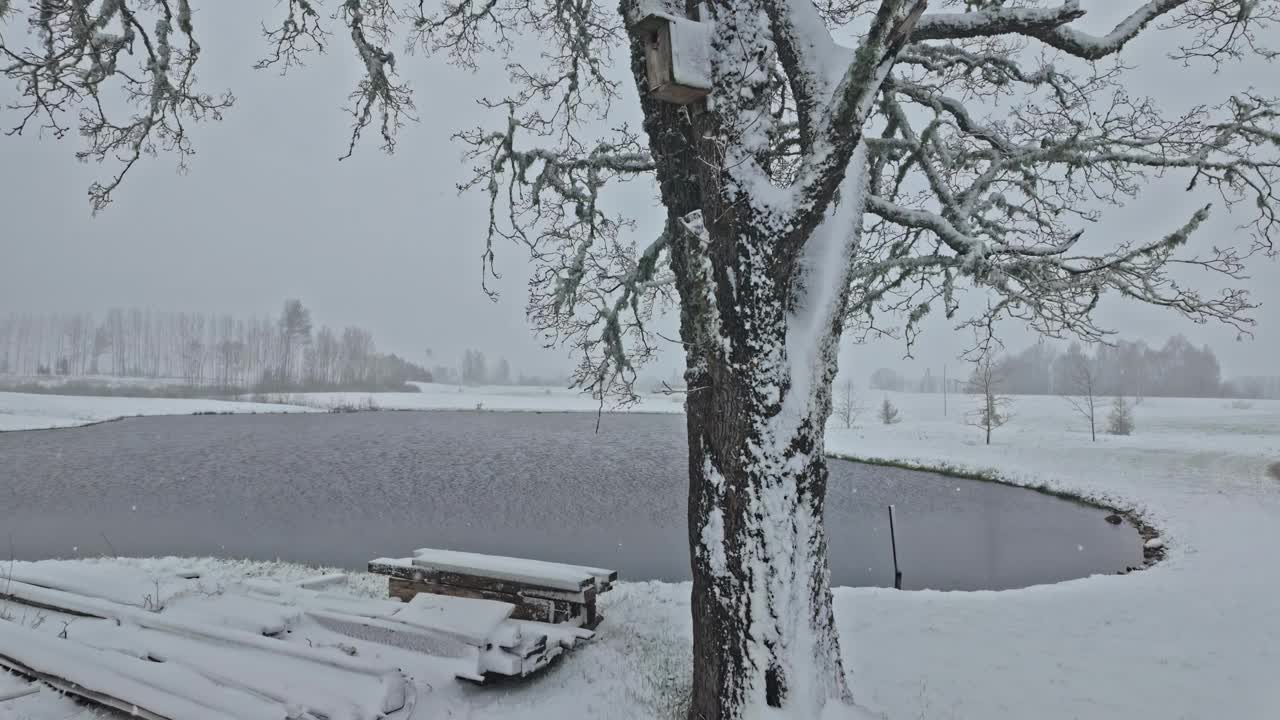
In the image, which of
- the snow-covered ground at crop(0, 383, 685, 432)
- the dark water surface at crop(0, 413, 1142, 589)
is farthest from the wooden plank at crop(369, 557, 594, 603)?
the snow-covered ground at crop(0, 383, 685, 432)

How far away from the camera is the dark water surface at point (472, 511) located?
A: 1308 centimetres

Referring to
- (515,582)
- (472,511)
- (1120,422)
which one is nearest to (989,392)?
(1120,422)

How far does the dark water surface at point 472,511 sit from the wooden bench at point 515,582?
211 inches

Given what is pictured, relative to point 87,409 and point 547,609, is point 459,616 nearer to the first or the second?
point 547,609

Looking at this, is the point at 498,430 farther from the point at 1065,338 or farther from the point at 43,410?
the point at 1065,338

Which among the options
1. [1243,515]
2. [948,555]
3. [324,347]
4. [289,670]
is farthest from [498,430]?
[324,347]

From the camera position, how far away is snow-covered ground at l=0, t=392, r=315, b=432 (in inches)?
1622

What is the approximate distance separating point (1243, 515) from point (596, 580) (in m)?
17.7

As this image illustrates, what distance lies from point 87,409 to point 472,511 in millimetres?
48947

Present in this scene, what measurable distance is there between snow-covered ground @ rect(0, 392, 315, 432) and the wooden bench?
44777 millimetres

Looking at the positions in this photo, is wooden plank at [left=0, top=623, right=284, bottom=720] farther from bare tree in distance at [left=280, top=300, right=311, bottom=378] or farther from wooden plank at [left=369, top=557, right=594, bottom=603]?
bare tree in distance at [left=280, top=300, right=311, bottom=378]

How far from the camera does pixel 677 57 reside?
Result: 3557 millimetres

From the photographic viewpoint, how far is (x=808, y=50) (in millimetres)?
3836

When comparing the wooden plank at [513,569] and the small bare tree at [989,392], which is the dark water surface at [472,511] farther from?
the small bare tree at [989,392]
